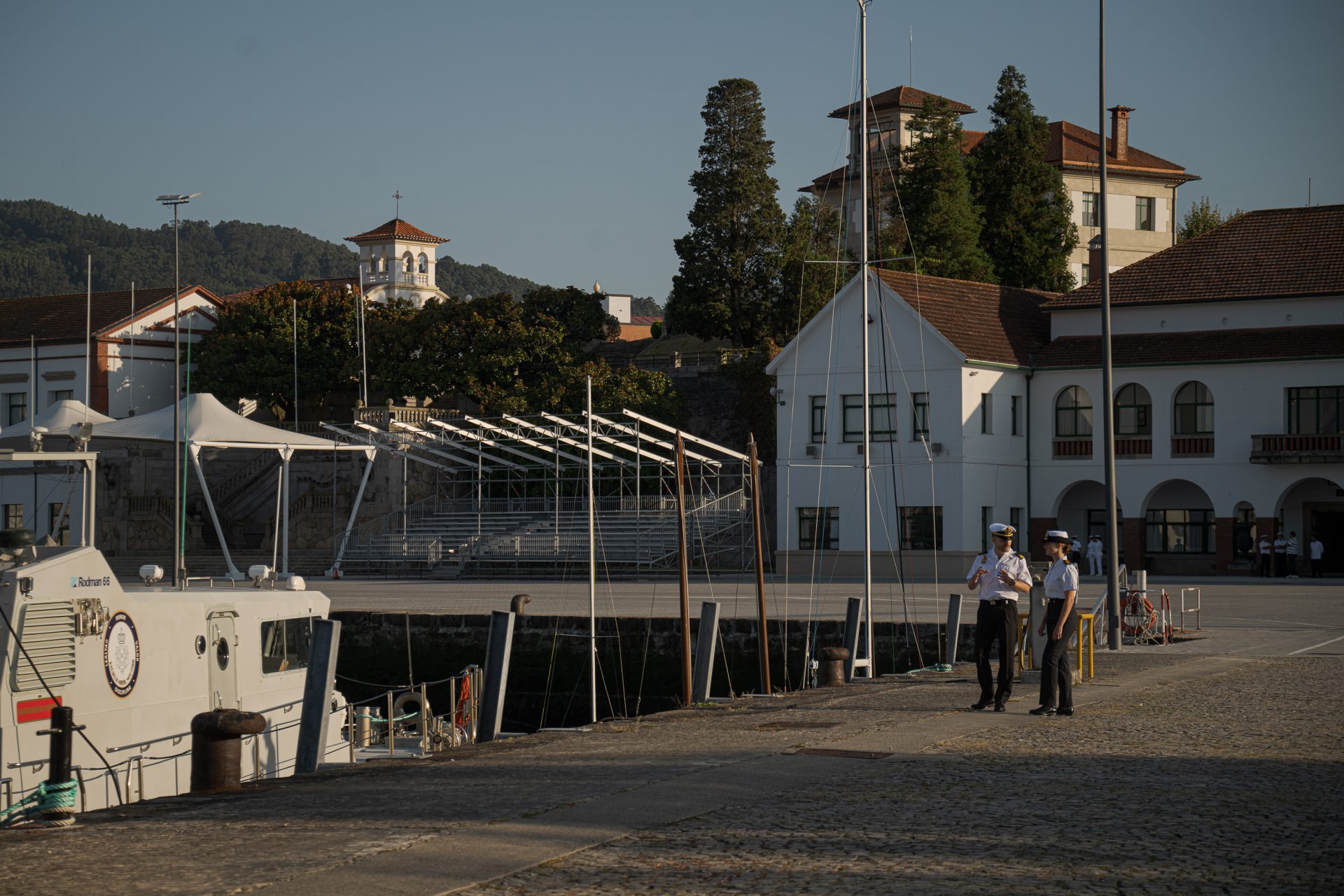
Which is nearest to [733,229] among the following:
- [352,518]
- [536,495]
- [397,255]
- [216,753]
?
[536,495]

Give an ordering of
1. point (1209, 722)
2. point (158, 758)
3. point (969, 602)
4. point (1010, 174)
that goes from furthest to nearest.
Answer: point (1010, 174)
point (969, 602)
point (158, 758)
point (1209, 722)

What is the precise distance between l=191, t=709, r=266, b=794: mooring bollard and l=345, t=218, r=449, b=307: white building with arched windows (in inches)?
5457

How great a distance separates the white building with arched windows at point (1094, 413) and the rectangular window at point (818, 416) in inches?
2.2

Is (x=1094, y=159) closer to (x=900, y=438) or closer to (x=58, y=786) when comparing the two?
(x=900, y=438)

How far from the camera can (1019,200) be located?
74.4 metres

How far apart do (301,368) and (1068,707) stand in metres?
64.8

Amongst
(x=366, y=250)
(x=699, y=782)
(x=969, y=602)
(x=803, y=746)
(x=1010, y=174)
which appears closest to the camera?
(x=699, y=782)

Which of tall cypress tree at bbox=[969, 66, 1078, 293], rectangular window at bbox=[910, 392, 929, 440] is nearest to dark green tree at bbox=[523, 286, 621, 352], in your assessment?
tall cypress tree at bbox=[969, 66, 1078, 293]

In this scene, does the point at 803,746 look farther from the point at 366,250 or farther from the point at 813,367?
the point at 366,250

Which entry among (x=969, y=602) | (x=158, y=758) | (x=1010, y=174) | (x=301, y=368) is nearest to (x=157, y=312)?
(x=301, y=368)

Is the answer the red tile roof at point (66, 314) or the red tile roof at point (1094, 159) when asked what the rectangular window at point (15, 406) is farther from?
the red tile roof at point (1094, 159)

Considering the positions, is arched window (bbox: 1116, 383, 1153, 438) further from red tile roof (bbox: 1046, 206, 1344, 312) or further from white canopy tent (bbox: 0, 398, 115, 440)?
A: white canopy tent (bbox: 0, 398, 115, 440)

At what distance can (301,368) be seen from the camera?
251 feet

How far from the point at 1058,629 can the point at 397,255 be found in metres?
141
